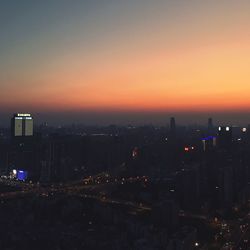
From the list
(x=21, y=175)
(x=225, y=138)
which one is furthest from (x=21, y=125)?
(x=225, y=138)

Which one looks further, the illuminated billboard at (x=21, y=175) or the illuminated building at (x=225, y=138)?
the illuminated building at (x=225, y=138)

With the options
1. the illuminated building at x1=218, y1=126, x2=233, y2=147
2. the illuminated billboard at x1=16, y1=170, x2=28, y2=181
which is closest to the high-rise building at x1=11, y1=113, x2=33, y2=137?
the illuminated billboard at x1=16, y1=170, x2=28, y2=181

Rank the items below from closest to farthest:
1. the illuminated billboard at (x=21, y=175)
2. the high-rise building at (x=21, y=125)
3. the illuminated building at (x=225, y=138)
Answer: the illuminated billboard at (x=21, y=175)
the illuminated building at (x=225, y=138)
the high-rise building at (x=21, y=125)

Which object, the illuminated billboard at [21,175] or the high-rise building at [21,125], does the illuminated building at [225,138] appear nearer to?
the illuminated billboard at [21,175]

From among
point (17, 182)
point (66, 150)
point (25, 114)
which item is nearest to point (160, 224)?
point (17, 182)

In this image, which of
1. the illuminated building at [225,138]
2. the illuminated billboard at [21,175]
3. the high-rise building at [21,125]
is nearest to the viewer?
the illuminated billboard at [21,175]

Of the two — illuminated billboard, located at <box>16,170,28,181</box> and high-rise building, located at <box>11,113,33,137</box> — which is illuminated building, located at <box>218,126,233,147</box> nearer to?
illuminated billboard, located at <box>16,170,28,181</box>

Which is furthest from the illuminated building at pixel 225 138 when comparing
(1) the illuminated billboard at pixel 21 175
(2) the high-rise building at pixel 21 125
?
(2) the high-rise building at pixel 21 125

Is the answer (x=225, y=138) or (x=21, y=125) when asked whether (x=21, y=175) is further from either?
(x=225, y=138)
